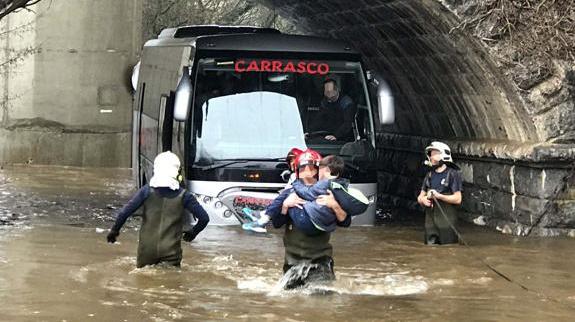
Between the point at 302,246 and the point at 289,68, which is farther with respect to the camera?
the point at 289,68

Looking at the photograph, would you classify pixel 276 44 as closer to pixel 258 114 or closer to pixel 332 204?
pixel 258 114

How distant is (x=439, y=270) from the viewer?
1310 centimetres

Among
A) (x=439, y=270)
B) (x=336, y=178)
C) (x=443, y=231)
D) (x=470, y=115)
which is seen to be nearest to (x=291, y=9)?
(x=470, y=115)

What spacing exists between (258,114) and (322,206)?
240 inches

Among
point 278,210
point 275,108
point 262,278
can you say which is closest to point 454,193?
point 275,108

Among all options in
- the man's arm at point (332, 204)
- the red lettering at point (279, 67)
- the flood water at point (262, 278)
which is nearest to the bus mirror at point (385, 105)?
the red lettering at point (279, 67)

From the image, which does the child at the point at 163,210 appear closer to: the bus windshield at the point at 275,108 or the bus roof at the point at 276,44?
the bus windshield at the point at 275,108

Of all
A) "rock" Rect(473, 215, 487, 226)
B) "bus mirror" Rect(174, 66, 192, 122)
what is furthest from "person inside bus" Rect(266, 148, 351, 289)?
"rock" Rect(473, 215, 487, 226)

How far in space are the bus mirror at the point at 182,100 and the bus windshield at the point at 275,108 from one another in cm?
32

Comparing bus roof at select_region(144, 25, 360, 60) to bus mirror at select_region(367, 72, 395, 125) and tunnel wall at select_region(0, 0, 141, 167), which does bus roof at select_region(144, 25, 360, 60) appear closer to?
bus mirror at select_region(367, 72, 395, 125)

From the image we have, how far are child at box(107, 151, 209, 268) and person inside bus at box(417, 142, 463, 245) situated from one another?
3938 millimetres

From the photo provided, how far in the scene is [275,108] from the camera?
1655 centimetres

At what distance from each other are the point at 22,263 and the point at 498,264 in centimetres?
530

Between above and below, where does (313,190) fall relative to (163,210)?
above
